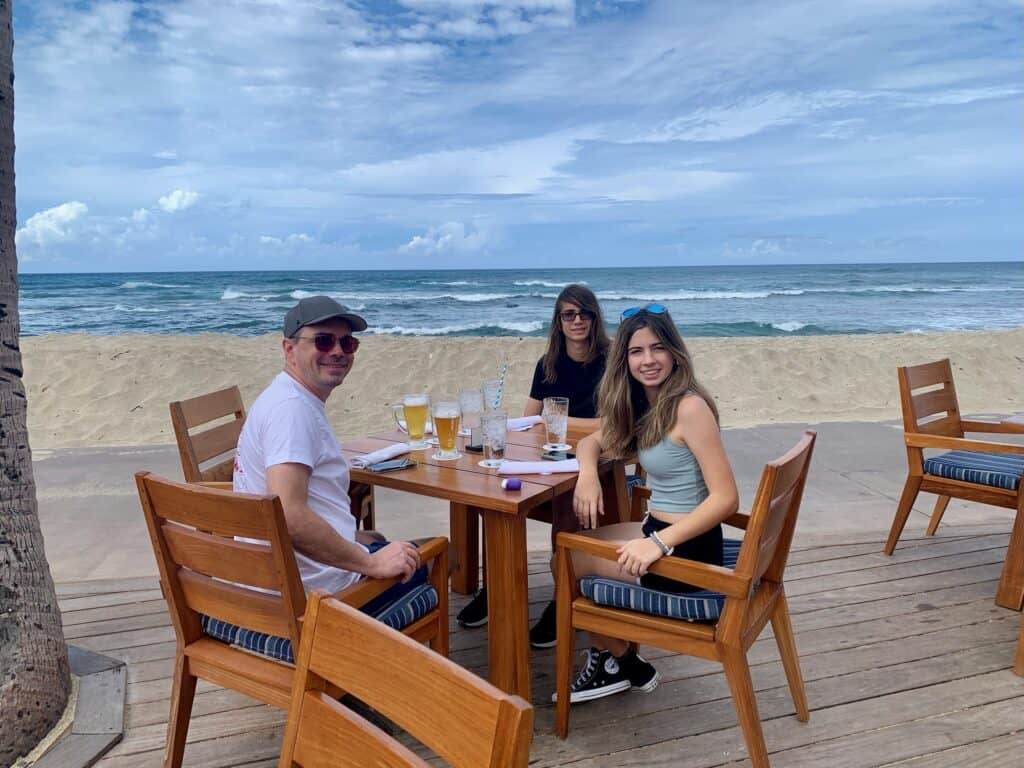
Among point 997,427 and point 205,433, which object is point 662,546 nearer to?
point 205,433

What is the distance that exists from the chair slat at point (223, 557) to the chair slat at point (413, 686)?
638 mm

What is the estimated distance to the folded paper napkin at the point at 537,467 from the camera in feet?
7.23

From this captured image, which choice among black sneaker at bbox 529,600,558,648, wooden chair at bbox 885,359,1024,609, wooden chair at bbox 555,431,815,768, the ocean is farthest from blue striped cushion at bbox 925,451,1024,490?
the ocean

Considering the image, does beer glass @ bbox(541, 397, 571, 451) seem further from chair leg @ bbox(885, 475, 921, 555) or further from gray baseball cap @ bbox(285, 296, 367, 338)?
chair leg @ bbox(885, 475, 921, 555)

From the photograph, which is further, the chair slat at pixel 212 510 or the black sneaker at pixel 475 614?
the black sneaker at pixel 475 614

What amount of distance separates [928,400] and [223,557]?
3.23 meters

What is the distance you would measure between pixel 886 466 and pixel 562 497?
3211 mm

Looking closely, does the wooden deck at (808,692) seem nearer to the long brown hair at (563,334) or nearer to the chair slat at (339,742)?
the long brown hair at (563,334)

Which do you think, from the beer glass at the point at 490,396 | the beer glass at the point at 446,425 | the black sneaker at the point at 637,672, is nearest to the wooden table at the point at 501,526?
the beer glass at the point at 446,425

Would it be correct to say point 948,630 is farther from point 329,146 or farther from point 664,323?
point 329,146

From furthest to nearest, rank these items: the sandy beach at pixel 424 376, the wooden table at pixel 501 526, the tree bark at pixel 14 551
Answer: the sandy beach at pixel 424 376, the wooden table at pixel 501 526, the tree bark at pixel 14 551

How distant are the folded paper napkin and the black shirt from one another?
2.99 feet

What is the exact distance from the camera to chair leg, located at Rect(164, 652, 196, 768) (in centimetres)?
176

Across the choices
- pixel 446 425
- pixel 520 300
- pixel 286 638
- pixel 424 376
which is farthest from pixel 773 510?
pixel 520 300
